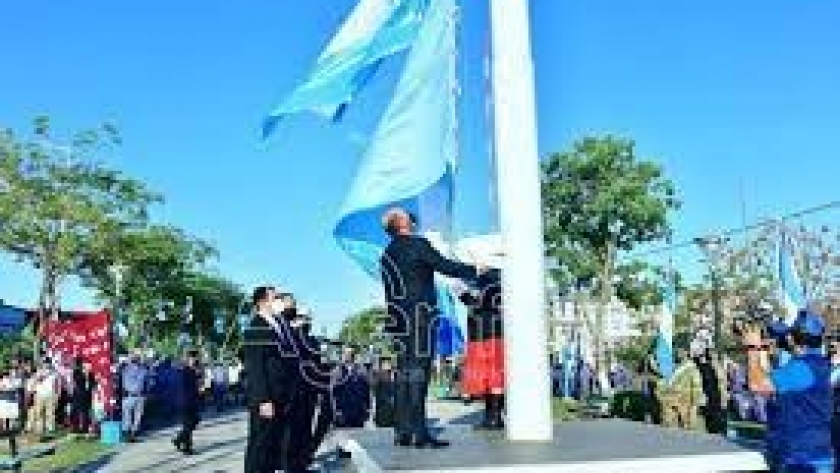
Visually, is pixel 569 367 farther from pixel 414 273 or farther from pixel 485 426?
pixel 414 273

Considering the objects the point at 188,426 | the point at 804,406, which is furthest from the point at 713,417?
the point at 188,426

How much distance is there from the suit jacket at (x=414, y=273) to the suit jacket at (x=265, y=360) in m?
2.38

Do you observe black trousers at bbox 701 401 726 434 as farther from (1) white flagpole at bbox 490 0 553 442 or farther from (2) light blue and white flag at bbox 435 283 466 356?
(1) white flagpole at bbox 490 0 553 442

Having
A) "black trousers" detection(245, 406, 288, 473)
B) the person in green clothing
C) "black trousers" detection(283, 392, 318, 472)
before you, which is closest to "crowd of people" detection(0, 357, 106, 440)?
"black trousers" detection(283, 392, 318, 472)

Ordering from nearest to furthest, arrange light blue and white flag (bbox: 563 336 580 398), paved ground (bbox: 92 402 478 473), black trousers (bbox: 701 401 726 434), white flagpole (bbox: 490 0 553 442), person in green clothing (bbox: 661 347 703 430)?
white flagpole (bbox: 490 0 553 442) < person in green clothing (bbox: 661 347 703 430) < black trousers (bbox: 701 401 726 434) < paved ground (bbox: 92 402 478 473) < light blue and white flag (bbox: 563 336 580 398)

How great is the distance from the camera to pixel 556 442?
9.41 m

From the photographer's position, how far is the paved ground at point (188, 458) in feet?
60.0

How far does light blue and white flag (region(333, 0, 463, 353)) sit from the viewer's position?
10.1 m

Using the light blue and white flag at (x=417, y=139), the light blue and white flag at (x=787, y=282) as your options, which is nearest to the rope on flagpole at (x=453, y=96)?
the light blue and white flag at (x=417, y=139)

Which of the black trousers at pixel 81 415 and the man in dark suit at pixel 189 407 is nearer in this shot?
the man in dark suit at pixel 189 407

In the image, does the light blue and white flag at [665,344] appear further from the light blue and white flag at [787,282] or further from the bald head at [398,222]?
the bald head at [398,222]

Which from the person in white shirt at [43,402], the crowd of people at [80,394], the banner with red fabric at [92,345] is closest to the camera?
the crowd of people at [80,394]

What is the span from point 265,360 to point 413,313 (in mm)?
2630

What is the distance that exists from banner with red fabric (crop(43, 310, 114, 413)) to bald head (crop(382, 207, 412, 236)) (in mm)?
18456
